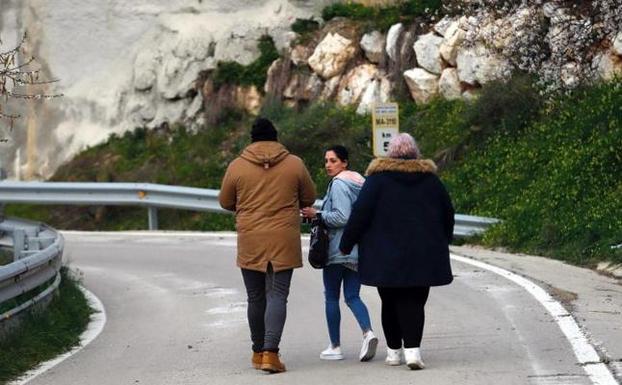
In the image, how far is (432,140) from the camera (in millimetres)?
26234

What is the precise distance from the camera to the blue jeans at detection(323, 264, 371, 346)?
1181cm

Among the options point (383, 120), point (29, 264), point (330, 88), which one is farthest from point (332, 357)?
point (330, 88)

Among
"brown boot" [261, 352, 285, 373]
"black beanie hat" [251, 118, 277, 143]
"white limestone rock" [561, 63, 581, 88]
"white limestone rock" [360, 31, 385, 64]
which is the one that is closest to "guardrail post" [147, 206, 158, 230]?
"white limestone rock" [360, 31, 385, 64]

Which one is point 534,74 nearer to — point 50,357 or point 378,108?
point 378,108

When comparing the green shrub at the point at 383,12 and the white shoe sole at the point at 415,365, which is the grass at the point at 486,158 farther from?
the white shoe sole at the point at 415,365

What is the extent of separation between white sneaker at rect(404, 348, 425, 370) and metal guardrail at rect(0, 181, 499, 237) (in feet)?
46.8

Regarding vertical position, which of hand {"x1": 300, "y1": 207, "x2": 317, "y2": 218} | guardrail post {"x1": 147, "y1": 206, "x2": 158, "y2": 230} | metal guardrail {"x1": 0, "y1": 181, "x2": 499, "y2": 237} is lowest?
guardrail post {"x1": 147, "y1": 206, "x2": 158, "y2": 230}

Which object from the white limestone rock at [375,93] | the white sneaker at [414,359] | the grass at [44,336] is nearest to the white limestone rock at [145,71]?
the white limestone rock at [375,93]

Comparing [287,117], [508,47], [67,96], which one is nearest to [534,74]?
[508,47]

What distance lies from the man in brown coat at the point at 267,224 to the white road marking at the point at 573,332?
2236 mm

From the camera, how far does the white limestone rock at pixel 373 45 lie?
28.4 meters

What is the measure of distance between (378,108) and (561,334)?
1142 centimetres

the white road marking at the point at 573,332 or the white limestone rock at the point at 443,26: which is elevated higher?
the white limestone rock at the point at 443,26

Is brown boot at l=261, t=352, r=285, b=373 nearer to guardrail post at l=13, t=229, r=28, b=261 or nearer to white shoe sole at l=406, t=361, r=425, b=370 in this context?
white shoe sole at l=406, t=361, r=425, b=370
